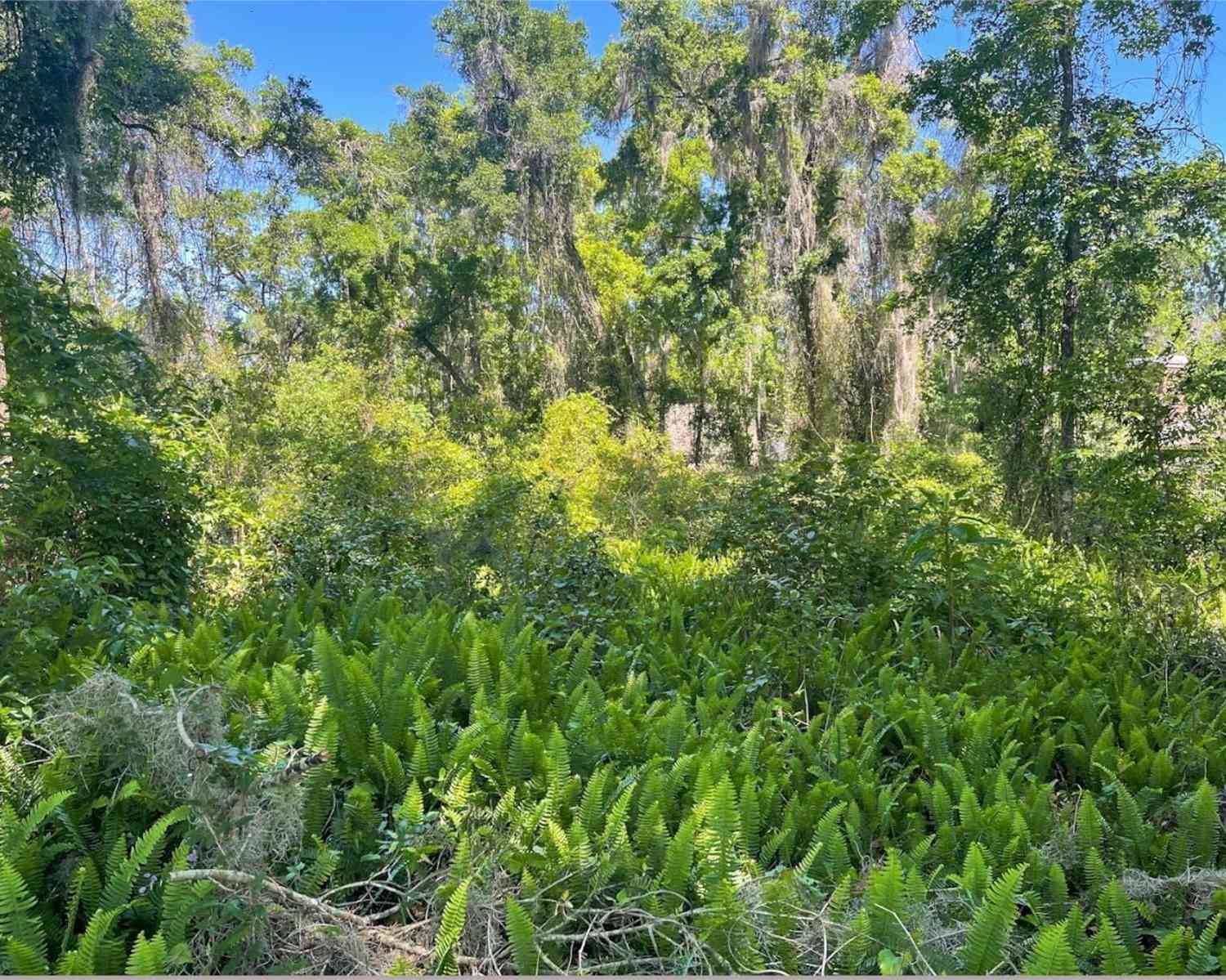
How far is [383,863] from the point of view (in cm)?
213

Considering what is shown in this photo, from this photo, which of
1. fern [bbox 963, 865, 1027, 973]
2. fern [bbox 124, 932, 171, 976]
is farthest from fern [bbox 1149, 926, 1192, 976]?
fern [bbox 124, 932, 171, 976]

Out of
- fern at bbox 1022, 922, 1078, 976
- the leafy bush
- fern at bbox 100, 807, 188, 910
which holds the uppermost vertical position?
the leafy bush

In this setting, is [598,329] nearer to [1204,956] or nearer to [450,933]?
[450,933]

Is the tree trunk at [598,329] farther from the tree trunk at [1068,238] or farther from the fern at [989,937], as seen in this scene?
the fern at [989,937]

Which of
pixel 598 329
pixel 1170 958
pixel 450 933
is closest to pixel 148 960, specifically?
pixel 450 933

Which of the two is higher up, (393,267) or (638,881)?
(393,267)

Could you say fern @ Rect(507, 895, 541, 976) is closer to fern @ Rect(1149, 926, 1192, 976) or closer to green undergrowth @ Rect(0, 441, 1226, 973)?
green undergrowth @ Rect(0, 441, 1226, 973)

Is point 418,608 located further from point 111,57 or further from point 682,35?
point 682,35

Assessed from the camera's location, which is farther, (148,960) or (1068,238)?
(1068,238)

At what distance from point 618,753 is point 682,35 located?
1451cm

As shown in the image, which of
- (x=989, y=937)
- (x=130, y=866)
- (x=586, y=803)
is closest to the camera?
(x=989, y=937)

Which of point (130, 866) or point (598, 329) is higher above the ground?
point (598, 329)

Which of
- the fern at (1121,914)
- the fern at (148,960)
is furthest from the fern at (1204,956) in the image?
the fern at (148,960)

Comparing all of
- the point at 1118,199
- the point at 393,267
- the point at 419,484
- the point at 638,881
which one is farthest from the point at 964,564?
the point at 393,267
